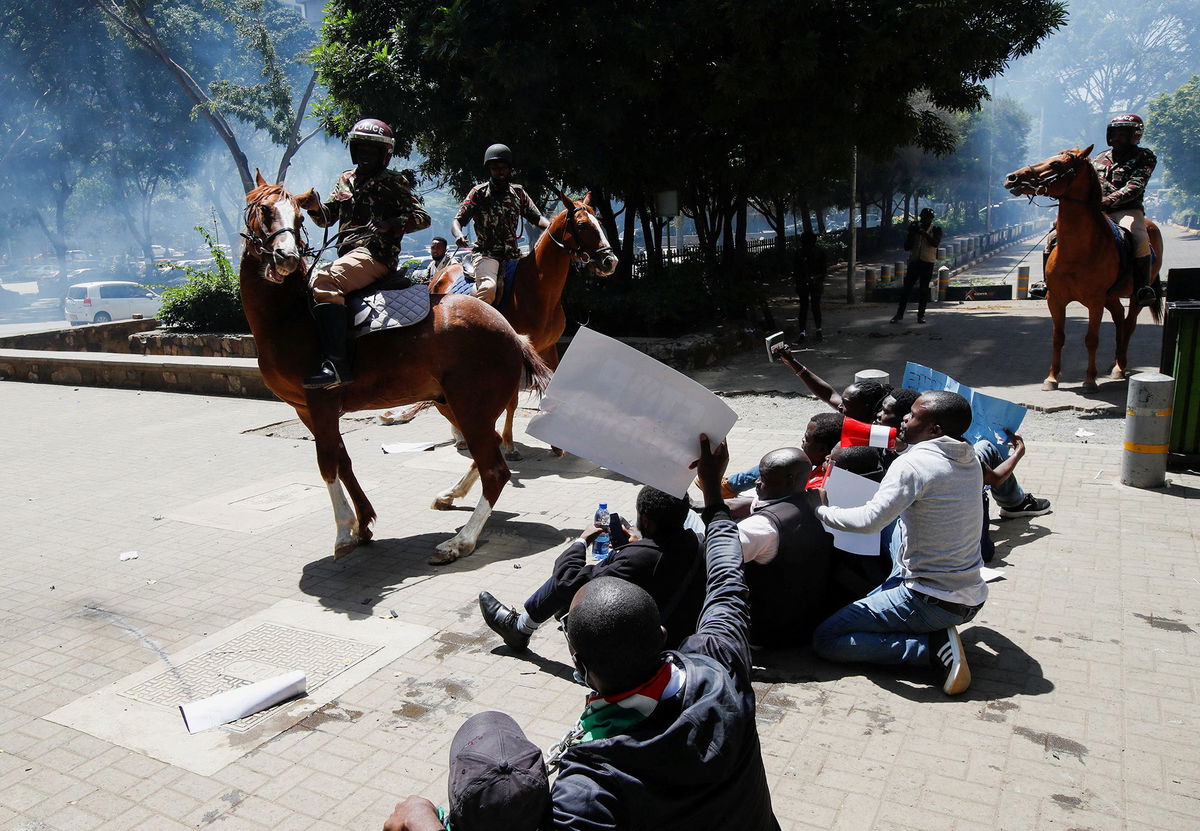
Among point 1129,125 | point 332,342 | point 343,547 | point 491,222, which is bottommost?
point 343,547

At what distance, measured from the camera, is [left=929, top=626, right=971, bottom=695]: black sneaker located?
4.55m

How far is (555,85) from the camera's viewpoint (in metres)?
14.5

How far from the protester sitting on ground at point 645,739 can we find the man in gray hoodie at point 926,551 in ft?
7.00

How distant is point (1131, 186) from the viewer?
1159 centimetres

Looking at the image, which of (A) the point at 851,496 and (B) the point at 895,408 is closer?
(A) the point at 851,496

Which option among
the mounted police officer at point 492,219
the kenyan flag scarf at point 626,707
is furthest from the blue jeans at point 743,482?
the mounted police officer at point 492,219

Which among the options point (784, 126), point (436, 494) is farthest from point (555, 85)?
point (436, 494)

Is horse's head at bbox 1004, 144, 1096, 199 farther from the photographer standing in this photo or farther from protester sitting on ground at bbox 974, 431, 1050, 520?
the photographer standing

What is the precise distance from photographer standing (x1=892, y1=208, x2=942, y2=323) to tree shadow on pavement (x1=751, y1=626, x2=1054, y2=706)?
13908 mm

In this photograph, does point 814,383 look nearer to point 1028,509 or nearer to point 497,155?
point 1028,509

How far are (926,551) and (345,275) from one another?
4.57m

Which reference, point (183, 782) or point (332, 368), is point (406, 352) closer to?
point (332, 368)

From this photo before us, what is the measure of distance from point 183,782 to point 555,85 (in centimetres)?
1259

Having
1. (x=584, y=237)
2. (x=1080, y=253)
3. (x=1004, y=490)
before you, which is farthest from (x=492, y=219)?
(x=1080, y=253)
